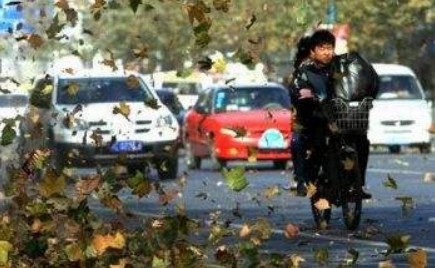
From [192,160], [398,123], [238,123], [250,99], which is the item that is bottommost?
[192,160]

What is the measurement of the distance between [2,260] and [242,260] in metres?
1.32

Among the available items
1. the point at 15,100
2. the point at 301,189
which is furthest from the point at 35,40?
the point at 15,100

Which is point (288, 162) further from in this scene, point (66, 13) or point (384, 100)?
point (66, 13)

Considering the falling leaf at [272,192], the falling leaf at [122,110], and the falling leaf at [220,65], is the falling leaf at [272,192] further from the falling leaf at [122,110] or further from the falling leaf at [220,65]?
the falling leaf at [220,65]

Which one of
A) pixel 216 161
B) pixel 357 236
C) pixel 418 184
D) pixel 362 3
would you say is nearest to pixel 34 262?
pixel 357 236

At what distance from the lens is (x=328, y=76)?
626 inches

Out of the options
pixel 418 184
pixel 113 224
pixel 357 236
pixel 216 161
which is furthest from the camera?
pixel 216 161

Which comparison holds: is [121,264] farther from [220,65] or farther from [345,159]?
[345,159]

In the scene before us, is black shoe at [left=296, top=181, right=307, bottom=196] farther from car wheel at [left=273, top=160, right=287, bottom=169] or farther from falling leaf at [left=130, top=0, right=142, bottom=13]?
car wheel at [left=273, top=160, right=287, bottom=169]

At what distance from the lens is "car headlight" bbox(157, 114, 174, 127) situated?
28150mm

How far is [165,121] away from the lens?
92.9 ft

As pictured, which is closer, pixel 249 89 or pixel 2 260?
pixel 2 260

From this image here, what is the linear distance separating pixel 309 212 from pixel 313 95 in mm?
3631

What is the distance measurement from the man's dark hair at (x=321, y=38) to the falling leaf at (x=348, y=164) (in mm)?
984
